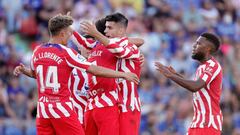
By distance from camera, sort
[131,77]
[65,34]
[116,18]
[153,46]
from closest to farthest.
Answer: [131,77]
[65,34]
[116,18]
[153,46]

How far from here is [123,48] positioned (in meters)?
12.6

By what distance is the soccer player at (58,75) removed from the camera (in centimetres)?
1205

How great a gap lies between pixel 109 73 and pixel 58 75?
719 millimetres

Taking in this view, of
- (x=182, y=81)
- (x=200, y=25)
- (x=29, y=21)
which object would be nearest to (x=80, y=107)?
(x=182, y=81)

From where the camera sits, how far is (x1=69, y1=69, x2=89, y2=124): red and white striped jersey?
13586 millimetres

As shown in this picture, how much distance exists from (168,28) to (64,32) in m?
9.78

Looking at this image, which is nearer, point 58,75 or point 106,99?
point 58,75

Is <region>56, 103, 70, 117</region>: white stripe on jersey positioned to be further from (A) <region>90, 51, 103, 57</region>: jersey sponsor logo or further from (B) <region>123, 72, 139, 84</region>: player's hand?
(A) <region>90, 51, 103, 57</region>: jersey sponsor logo

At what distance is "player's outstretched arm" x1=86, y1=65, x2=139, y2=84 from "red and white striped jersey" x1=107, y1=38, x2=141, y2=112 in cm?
58

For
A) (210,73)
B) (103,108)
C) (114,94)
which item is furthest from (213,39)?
(103,108)

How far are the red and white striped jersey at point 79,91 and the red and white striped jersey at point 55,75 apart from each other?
1372mm

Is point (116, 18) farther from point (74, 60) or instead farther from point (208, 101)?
point (208, 101)

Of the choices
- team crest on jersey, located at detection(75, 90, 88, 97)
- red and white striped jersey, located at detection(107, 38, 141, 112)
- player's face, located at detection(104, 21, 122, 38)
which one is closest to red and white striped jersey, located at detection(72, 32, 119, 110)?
red and white striped jersey, located at detection(107, 38, 141, 112)

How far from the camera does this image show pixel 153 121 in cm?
1922
